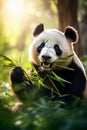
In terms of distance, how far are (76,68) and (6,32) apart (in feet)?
41.4

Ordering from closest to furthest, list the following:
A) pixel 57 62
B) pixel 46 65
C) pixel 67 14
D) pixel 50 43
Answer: pixel 46 65 < pixel 57 62 < pixel 50 43 < pixel 67 14

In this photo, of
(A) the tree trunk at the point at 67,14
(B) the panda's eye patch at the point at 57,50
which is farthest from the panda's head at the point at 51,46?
(A) the tree trunk at the point at 67,14

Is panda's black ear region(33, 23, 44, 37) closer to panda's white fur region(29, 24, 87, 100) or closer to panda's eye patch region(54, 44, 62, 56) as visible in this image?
panda's white fur region(29, 24, 87, 100)

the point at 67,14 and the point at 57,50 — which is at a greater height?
the point at 67,14

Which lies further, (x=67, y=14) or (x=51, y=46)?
(x=67, y=14)

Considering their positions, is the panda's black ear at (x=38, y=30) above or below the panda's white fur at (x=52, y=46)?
above

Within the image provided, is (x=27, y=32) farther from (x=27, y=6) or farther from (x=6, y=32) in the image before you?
(x=6, y=32)

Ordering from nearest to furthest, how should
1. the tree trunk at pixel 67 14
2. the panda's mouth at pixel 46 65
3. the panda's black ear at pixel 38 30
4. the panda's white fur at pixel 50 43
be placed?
1. the panda's mouth at pixel 46 65
2. the panda's white fur at pixel 50 43
3. the panda's black ear at pixel 38 30
4. the tree trunk at pixel 67 14

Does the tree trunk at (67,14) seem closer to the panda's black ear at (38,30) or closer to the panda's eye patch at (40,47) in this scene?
the panda's black ear at (38,30)

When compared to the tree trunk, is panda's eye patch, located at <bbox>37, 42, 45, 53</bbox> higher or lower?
lower

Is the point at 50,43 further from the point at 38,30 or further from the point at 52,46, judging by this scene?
the point at 38,30

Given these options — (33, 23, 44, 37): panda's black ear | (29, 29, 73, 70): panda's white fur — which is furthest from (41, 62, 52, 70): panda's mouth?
(33, 23, 44, 37): panda's black ear

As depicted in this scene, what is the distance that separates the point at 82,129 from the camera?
1479 millimetres

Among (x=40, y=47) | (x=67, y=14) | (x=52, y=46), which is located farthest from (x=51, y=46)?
(x=67, y=14)
